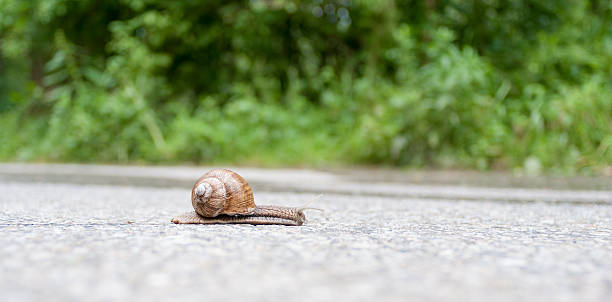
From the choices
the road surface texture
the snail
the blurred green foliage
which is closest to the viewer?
the road surface texture

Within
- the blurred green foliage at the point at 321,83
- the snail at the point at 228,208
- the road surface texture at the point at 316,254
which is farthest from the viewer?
the blurred green foliage at the point at 321,83

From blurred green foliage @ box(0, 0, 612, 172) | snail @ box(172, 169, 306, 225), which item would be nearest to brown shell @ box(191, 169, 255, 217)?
snail @ box(172, 169, 306, 225)

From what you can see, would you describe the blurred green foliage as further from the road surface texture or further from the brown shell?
the brown shell

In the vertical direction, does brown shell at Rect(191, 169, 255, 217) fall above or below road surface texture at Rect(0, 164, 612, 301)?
above

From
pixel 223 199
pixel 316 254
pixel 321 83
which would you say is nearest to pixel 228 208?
pixel 223 199

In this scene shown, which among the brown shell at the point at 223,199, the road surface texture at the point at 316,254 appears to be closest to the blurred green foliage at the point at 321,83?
the road surface texture at the point at 316,254

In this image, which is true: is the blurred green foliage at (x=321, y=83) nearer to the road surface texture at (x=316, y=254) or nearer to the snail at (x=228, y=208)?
the road surface texture at (x=316, y=254)

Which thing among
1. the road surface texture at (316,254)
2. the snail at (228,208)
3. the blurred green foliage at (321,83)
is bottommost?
the road surface texture at (316,254)
